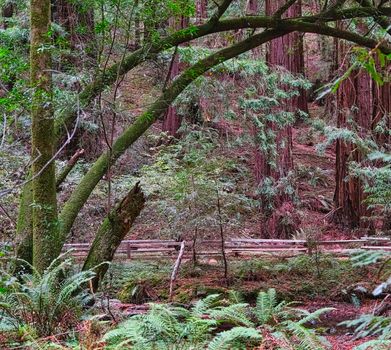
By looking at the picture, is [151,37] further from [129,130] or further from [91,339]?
[91,339]

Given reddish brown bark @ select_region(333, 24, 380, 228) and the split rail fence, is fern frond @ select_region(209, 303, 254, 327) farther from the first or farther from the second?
reddish brown bark @ select_region(333, 24, 380, 228)

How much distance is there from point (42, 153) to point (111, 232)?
139 centimetres

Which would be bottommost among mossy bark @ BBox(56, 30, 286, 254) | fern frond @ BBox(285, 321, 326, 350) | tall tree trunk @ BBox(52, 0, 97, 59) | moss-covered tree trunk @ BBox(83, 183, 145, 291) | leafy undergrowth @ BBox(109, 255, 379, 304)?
leafy undergrowth @ BBox(109, 255, 379, 304)

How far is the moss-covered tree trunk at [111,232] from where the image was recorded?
656cm

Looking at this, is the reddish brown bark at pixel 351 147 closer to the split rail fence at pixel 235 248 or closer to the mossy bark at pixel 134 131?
the split rail fence at pixel 235 248

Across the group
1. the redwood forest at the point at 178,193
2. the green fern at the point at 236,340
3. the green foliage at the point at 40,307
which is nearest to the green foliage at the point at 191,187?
the redwood forest at the point at 178,193

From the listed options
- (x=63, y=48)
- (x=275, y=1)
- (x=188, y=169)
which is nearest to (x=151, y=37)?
(x=63, y=48)

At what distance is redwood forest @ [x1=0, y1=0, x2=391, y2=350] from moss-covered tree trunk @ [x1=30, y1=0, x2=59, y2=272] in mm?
17

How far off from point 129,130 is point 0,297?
Answer: 9.61 feet

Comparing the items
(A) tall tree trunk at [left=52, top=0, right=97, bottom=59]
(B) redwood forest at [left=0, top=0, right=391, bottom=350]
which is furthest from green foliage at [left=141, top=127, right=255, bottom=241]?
(A) tall tree trunk at [left=52, top=0, right=97, bottom=59]

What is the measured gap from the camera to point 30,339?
4234 millimetres

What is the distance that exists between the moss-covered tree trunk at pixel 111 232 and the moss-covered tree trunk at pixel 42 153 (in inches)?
22.9

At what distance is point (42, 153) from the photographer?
6090 millimetres

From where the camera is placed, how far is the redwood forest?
4844 millimetres
